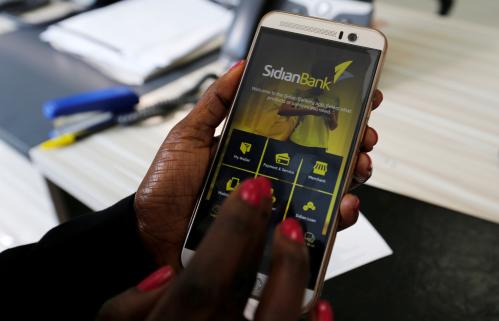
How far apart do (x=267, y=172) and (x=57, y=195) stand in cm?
41

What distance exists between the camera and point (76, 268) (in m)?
0.49

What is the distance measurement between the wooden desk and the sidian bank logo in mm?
198

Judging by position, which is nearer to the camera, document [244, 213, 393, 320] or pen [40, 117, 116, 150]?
document [244, 213, 393, 320]

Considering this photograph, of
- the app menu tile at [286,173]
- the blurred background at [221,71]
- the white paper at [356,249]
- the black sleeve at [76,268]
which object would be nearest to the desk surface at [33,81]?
the blurred background at [221,71]

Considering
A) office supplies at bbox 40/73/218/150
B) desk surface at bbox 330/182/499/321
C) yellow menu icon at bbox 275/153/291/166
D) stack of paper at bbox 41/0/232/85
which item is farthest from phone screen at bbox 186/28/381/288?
stack of paper at bbox 41/0/232/85

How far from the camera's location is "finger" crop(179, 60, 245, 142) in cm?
55

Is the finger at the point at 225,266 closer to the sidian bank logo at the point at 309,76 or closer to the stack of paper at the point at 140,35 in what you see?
the sidian bank logo at the point at 309,76

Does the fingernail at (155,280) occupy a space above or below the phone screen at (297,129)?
below

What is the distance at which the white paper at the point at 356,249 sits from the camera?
21.4 inches

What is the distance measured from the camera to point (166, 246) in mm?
526

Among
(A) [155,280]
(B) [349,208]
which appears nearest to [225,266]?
(A) [155,280]

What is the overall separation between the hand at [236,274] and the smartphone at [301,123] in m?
0.17

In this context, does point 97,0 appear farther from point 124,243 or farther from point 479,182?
point 479,182

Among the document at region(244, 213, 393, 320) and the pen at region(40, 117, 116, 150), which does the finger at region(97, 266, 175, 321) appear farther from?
the pen at region(40, 117, 116, 150)
